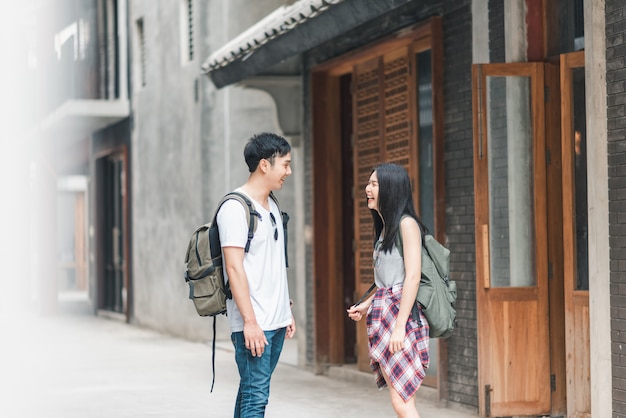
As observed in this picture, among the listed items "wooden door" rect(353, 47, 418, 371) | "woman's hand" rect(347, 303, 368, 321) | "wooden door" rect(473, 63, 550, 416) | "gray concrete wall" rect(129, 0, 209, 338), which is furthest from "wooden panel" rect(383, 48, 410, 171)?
"gray concrete wall" rect(129, 0, 209, 338)

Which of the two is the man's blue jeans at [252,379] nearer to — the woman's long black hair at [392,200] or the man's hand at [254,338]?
the man's hand at [254,338]

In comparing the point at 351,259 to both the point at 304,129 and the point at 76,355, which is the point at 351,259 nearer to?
the point at 304,129

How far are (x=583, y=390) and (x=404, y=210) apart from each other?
2840 mm

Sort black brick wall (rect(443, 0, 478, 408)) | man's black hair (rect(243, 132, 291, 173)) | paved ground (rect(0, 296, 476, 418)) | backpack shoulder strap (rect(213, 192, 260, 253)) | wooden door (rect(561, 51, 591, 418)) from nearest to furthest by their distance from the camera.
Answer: backpack shoulder strap (rect(213, 192, 260, 253))
man's black hair (rect(243, 132, 291, 173))
wooden door (rect(561, 51, 591, 418))
black brick wall (rect(443, 0, 478, 408))
paved ground (rect(0, 296, 476, 418))

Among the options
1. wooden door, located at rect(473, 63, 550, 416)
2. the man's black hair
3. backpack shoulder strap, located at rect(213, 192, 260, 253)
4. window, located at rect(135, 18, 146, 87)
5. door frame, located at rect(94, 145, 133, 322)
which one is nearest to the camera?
backpack shoulder strap, located at rect(213, 192, 260, 253)

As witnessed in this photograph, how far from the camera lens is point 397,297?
21.3 feet

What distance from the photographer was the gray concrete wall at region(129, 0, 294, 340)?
57.6ft

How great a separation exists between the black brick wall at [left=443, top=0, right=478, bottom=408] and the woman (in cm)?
315

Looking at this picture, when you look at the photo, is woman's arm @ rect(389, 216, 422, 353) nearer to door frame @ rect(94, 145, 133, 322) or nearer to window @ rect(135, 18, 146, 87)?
window @ rect(135, 18, 146, 87)

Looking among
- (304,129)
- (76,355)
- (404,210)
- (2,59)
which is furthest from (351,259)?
(2,59)

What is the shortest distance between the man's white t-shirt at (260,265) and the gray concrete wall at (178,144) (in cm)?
1073

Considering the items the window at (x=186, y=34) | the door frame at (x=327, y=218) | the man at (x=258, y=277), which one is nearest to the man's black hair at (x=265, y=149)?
the man at (x=258, y=277)

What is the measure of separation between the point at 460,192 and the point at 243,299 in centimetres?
410

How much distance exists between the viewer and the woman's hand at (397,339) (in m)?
6.35
